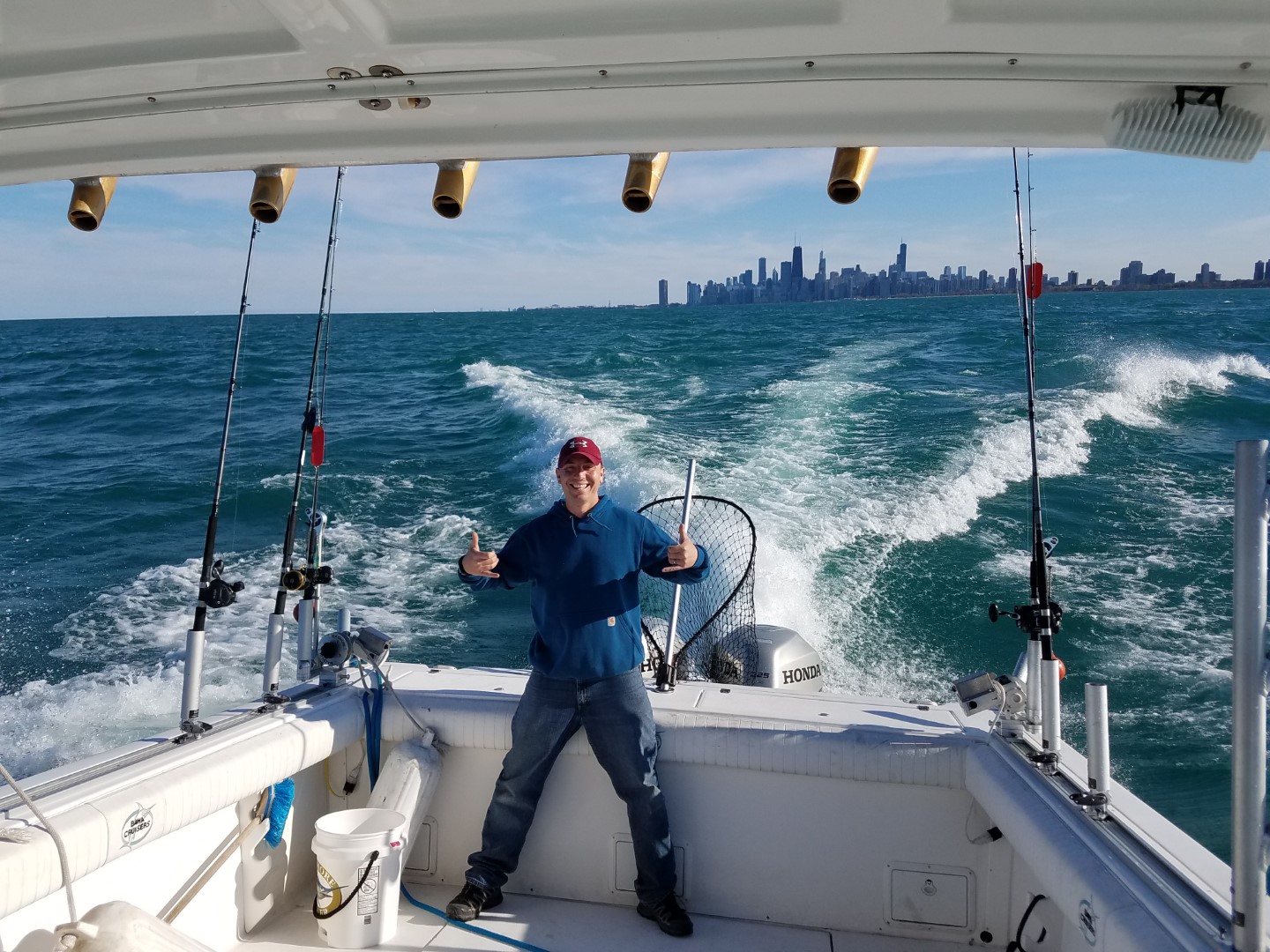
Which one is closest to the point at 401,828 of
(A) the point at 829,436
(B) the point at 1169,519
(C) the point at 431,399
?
(B) the point at 1169,519

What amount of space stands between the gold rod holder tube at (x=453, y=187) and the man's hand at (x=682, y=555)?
1468mm

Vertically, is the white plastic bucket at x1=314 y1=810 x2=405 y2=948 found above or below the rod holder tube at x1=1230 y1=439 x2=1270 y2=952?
below

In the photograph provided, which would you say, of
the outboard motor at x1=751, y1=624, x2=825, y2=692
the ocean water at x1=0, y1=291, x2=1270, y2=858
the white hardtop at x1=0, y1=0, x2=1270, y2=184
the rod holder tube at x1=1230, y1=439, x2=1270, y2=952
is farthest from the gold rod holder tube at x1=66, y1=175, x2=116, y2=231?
the ocean water at x1=0, y1=291, x2=1270, y2=858

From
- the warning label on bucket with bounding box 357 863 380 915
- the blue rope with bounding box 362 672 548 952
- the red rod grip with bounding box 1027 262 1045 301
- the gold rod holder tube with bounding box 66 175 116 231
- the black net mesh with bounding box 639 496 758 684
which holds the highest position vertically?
the red rod grip with bounding box 1027 262 1045 301

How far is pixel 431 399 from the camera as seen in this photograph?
18297mm

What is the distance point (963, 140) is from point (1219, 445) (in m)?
12.0

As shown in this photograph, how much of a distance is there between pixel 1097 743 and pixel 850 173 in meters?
1.58

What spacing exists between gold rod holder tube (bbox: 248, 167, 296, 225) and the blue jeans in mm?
1698

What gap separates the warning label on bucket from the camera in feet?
9.42

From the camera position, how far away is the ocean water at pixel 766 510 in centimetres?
661

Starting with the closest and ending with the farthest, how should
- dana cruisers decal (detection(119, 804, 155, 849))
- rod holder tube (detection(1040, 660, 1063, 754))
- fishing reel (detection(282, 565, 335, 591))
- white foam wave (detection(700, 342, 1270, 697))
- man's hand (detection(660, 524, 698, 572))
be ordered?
1. dana cruisers decal (detection(119, 804, 155, 849))
2. rod holder tube (detection(1040, 660, 1063, 754))
3. man's hand (detection(660, 524, 698, 572))
4. fishing reel (detection(282, 565, 335, 591))
5. white foam wave (detection(700, 342, 1270, 697))

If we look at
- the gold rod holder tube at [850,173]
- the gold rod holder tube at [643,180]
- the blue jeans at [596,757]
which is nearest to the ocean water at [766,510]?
the blue jeans at [596,757]

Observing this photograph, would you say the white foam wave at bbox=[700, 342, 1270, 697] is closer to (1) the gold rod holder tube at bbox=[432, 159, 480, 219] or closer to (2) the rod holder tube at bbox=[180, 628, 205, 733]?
(2) the rod holder tube at bbox=[180, 628, 205, 733]

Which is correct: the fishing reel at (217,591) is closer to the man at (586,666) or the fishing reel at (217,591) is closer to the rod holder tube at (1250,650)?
the man at (586,666)
